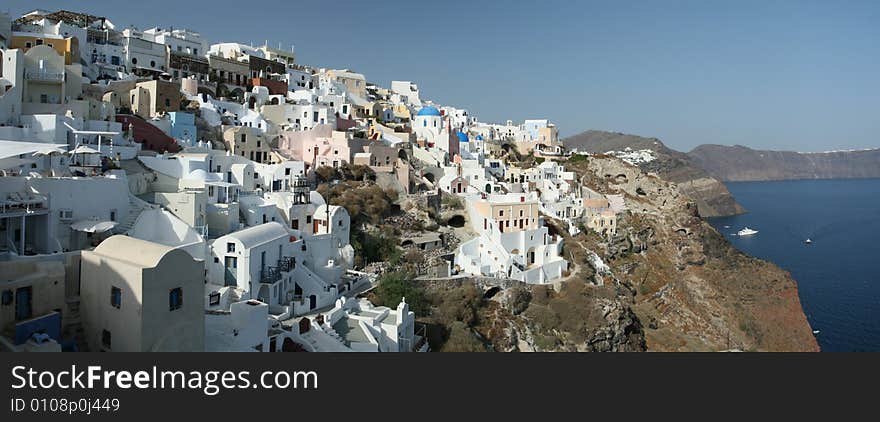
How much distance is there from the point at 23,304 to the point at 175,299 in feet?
9.72

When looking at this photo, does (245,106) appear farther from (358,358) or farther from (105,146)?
(358,358)

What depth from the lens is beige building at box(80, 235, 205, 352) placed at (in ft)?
38.0

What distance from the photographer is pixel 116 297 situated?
1205 centimetres

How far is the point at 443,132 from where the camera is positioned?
48000mm

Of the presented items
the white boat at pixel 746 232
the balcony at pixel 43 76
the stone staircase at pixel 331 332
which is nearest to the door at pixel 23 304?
the stone staircase at pixel 331 332

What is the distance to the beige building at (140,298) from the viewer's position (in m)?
11.6

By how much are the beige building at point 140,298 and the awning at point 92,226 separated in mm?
6019

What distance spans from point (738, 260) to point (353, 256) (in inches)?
1508

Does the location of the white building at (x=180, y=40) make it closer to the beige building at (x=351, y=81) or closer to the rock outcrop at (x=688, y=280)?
the beige building at (x=351, y=81)

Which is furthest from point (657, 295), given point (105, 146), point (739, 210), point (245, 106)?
point (739, 210)

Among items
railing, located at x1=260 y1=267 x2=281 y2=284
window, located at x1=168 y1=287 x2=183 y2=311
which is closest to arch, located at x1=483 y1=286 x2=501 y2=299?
railing, located at x1=260 y1=267 x2=281 y2=284

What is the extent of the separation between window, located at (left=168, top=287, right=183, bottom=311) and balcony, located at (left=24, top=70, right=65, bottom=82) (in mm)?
20640

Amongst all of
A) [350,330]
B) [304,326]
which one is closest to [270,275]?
[304,326]

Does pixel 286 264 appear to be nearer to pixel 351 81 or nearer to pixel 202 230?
pixel 202 230
